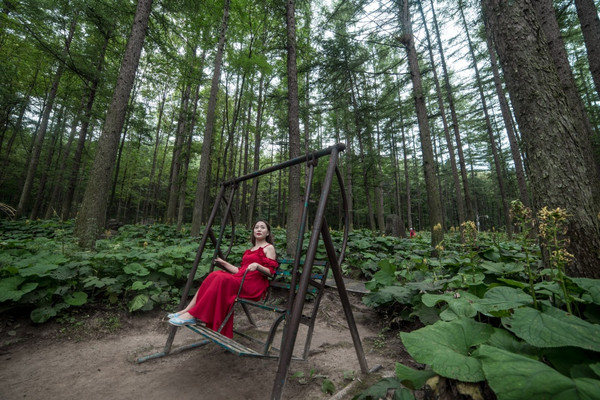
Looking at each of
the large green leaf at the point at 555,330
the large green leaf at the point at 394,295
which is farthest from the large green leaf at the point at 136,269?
the large green leaf at the point at 555,330

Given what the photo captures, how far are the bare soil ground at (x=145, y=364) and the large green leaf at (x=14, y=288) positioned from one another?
45 cm

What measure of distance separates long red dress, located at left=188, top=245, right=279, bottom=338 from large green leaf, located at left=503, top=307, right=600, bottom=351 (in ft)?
6.79

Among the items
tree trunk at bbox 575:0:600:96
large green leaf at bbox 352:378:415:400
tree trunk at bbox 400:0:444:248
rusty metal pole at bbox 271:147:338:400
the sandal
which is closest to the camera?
large green leaf at bbox 352:378:415:400

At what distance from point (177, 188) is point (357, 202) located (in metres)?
22.4

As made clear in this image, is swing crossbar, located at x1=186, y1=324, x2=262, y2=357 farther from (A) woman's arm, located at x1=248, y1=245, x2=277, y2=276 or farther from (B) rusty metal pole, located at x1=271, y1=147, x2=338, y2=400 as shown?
(A) woman's arm, located at x1=248, y1=245, x2=277, y2=276

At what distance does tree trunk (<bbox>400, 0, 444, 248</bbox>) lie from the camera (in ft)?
21.5

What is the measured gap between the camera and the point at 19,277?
286 centimetres

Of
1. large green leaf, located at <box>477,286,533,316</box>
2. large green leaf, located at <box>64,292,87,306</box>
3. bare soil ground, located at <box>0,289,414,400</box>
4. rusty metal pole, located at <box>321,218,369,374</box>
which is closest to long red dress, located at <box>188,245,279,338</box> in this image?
bare soil ground, located at <box>0,289,414,400</box>

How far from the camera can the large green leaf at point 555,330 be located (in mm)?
973

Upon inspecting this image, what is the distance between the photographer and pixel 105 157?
4.98m

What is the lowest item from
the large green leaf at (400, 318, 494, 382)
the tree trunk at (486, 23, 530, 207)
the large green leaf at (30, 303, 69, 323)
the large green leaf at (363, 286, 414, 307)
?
the large green leaf at (30, 303, 69, 323)

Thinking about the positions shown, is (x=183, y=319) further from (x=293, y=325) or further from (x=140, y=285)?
(x=140, y=285)

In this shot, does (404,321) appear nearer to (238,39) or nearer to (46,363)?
(46,363)

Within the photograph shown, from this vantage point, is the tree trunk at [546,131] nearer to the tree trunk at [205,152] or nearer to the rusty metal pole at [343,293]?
the rusty metal pole at [343,293]
